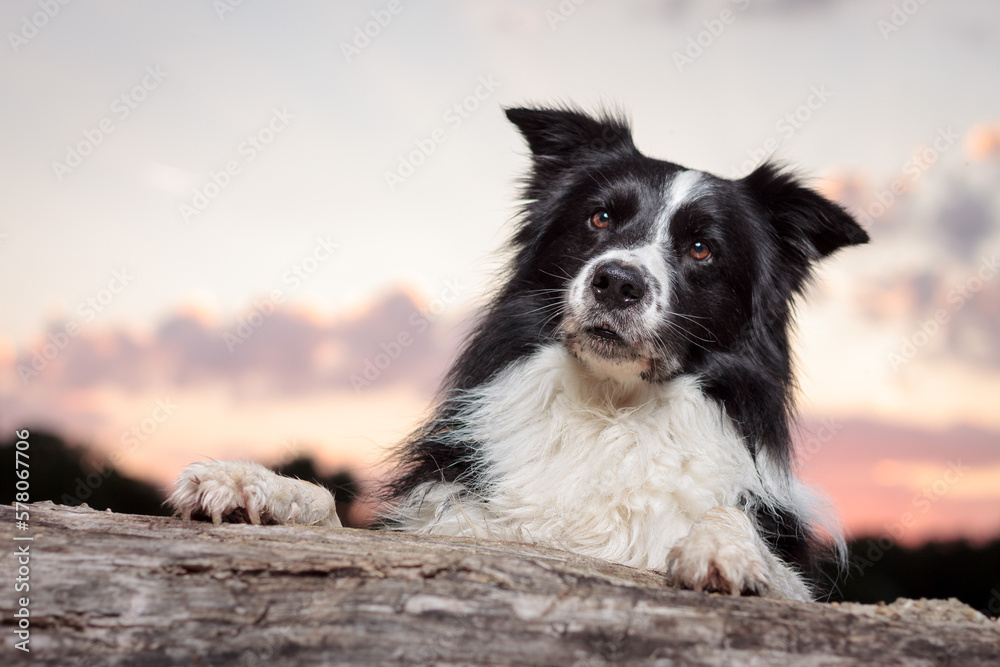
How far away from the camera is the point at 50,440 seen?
7.81 meters

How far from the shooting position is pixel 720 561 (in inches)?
111

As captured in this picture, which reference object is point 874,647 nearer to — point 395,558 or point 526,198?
point 395,558

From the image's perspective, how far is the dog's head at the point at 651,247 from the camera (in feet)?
12.2

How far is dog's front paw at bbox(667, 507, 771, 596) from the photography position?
2.80 meters

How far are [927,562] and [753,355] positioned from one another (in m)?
6.36

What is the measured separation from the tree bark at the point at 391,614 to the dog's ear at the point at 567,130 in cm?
285

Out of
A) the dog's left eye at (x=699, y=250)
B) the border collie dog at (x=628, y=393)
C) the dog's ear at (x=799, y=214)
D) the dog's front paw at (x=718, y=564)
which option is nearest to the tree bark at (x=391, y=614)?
the dog's front paw at (x=718, y=564)

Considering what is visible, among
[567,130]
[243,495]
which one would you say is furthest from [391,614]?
[567,130]

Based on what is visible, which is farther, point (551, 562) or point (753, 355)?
point (753, 355)

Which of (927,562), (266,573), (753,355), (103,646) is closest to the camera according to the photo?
(103,646)

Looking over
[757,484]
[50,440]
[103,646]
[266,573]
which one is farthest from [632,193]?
[50,440]

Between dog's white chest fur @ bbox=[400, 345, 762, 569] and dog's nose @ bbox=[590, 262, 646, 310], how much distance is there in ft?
1.45

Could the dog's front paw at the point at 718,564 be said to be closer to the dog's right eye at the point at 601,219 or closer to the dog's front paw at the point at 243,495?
the dog's front paw at the point at 243,495

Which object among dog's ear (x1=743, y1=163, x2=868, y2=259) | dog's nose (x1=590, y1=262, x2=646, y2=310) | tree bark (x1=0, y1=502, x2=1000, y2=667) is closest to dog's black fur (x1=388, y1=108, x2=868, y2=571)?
dog's ear (x1=743, y1=163, x2=868, y2=259)
